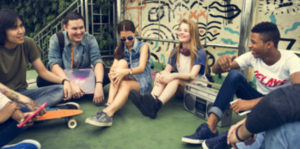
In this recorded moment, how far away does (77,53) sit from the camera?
3330 millimetres

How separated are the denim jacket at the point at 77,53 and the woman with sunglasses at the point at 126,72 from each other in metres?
0.43

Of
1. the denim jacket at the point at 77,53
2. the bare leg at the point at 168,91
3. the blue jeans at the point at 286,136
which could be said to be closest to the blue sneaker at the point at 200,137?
the bare leg at the point at 168,91

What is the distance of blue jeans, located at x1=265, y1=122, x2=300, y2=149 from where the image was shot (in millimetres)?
1049

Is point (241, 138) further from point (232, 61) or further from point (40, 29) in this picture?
point (40, 29)

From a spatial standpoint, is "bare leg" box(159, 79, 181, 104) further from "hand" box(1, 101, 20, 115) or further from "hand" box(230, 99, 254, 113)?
"hand" box(1, 101, 20, 115)

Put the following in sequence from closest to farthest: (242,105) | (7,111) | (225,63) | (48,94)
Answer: (7,111)
(242,105)
(225,63)
(48,94)

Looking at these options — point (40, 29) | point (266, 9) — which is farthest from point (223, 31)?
point (40, 29)

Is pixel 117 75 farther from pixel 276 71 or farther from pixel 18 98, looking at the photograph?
pixel 276 71

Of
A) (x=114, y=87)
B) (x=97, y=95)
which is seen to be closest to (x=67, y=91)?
(x=97, y=95)

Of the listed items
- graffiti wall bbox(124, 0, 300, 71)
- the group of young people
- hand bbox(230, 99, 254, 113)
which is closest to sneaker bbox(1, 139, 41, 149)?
the group of young people

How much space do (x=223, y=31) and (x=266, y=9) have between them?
0.80 metres

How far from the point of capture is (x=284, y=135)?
1.08 m

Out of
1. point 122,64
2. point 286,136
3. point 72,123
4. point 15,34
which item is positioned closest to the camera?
point 286,136

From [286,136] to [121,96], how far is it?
1925 millimetres
